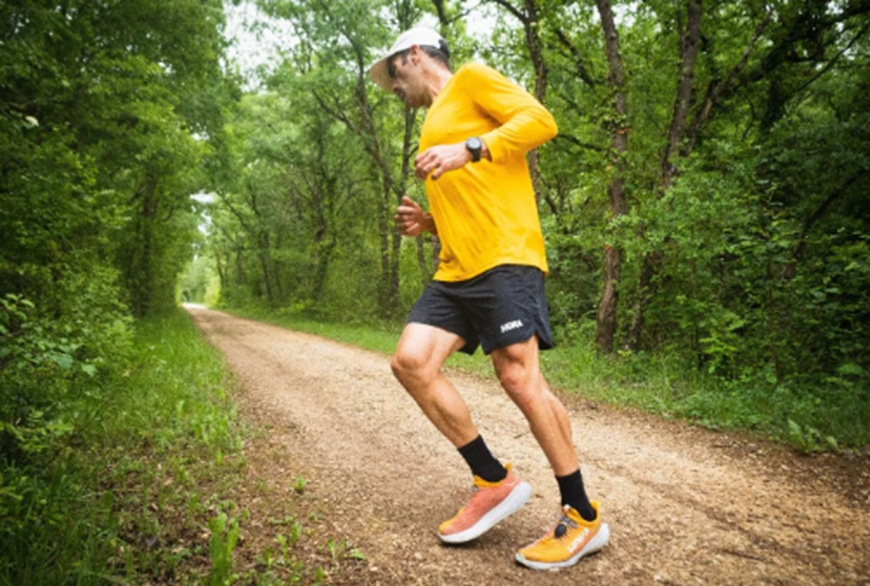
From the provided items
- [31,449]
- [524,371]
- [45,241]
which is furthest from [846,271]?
[45,241]

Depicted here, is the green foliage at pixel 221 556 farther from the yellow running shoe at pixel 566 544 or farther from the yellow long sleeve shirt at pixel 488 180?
the yellow long sleeve shirt at pixel 488 180

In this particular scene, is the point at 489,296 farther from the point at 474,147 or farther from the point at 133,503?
the point at 133,503

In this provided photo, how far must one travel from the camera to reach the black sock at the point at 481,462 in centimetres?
227

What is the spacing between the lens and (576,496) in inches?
82.7

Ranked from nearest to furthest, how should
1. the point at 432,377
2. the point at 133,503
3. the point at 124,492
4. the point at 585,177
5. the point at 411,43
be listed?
the point at 432,377 < the point at 411,43 < the point at 133,503 < the point at 124,492 < the point at 585,177

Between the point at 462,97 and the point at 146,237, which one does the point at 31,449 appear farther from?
the point at 146,237

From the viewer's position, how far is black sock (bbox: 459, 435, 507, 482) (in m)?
2.27

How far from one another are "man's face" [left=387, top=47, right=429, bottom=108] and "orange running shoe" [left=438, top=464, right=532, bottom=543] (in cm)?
197

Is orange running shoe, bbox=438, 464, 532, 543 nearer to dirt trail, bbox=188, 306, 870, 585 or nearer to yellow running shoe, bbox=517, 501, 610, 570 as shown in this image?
dirt trail, bbox=188, 306, 870, 585

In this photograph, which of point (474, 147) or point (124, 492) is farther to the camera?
point (124, 492)

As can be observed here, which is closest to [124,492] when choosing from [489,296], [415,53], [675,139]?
[489,296]

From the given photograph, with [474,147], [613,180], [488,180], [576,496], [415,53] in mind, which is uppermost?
[613,180]

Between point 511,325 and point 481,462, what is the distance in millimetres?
705

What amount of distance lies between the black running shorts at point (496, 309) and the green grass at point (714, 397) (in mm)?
2834
